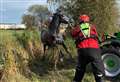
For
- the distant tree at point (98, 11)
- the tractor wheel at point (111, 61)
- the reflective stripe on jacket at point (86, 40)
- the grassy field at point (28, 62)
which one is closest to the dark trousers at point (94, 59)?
the reflective stripe on jacket at point (86, 40)

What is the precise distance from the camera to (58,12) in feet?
43.3

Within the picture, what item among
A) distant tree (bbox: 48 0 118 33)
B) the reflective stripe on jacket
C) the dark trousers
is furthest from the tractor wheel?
distant tree (bbox: 48 0 118 33)

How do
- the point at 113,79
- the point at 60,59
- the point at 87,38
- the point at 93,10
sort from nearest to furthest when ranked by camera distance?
1. the point at 87,38
2. the point at 113,79
3. the point at 60,59
4. the point at 93,10

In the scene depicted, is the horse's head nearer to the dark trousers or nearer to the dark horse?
the dark horse

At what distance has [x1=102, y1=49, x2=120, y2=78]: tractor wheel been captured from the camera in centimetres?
1256

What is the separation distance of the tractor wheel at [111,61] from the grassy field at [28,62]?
0.27 metres

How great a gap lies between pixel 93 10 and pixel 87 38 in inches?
201

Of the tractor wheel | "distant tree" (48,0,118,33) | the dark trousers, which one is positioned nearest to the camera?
the dark trousers

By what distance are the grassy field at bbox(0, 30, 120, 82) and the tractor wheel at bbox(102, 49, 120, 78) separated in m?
0.27

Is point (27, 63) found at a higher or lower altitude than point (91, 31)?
lower

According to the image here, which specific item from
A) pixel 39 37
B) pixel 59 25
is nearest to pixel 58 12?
pixel 59 25

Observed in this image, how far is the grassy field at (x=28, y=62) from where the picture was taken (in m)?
11.5

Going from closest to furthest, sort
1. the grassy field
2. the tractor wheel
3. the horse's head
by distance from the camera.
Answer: the grassy field < the tractor wheel < the horse's head

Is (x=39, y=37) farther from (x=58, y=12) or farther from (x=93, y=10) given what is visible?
(x=93, y=10)
